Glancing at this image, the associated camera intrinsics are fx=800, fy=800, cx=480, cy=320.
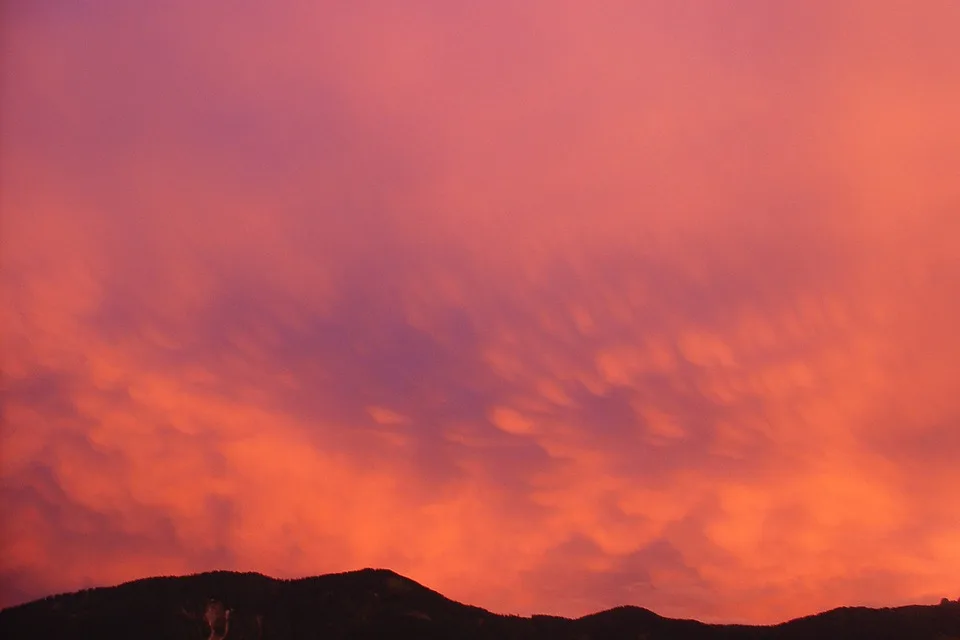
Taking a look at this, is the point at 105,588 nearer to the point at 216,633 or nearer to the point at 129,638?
the point at 129,638

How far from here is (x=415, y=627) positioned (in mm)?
197875

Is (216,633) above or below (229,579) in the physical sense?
below

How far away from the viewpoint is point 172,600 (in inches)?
7495

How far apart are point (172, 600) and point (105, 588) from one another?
A: 19080mm

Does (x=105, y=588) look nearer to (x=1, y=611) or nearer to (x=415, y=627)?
(x=1, y=611)

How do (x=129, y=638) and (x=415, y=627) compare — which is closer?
(x=129, y=638)

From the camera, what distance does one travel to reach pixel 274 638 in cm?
18688

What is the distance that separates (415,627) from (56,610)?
8442 cm

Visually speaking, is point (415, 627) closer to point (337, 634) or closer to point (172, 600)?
point (337, 634)

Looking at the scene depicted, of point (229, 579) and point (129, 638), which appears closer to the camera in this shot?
point (129, 638)

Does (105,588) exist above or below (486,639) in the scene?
above

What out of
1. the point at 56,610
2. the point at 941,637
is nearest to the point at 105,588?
the point at 56,610

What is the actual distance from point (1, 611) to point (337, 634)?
79.4 m

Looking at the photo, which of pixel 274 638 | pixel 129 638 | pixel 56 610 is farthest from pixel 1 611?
pixel 274 638
